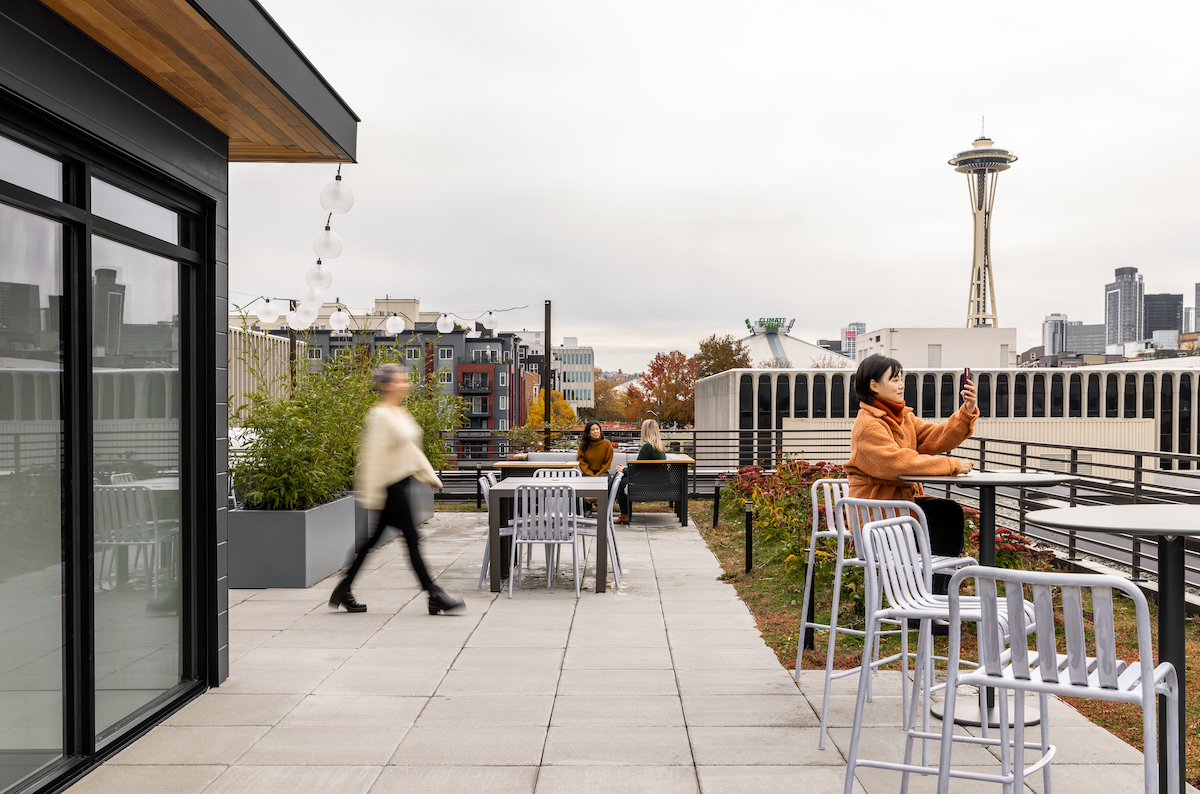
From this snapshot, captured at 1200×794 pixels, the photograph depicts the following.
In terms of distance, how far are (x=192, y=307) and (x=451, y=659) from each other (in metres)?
2.39

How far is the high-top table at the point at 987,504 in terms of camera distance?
366cm

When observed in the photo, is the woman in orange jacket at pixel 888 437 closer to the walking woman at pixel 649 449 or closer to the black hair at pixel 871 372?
the black hair at pixel 871 372

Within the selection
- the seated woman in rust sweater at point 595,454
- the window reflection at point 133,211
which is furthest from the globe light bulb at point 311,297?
the window reflection at point 133,211

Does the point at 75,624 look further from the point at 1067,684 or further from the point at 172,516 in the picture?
the point at 1067,684

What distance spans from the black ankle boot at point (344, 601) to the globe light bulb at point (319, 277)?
12.3 ft

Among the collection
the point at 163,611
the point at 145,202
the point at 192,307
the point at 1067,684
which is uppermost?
the point at 145,202

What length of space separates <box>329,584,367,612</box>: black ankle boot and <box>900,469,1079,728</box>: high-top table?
398 centimetres

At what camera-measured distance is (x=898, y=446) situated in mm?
3979

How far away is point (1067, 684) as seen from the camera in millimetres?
2158

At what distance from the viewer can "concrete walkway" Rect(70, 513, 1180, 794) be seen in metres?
3.30

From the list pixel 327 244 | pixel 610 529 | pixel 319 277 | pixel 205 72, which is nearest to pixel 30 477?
pixel 205 72

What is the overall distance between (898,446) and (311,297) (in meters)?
8.11

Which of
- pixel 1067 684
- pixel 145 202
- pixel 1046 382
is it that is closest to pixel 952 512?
pixel 1067 684

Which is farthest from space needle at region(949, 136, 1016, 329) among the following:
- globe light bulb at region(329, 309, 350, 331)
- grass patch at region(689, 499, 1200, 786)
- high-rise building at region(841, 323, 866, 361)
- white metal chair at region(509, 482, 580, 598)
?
white metal chair at region(509, 482, 580, 598)
